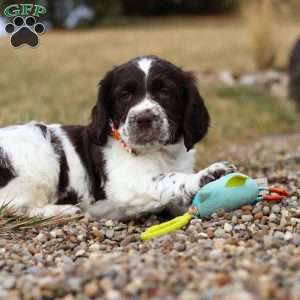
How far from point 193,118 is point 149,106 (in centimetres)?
48

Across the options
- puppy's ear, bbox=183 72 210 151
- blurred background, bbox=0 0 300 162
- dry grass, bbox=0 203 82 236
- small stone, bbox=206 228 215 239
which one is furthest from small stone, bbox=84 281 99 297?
blurred background, bbox=0 0 300 162

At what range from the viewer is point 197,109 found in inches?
177

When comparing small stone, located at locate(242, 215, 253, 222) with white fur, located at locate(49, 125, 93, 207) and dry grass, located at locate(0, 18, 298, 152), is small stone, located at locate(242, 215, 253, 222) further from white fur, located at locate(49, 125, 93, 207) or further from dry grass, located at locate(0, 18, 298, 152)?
dry grass, located at locate(0, 18, 298, 152)

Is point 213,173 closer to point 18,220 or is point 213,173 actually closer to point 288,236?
point 288,236

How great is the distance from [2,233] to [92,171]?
846 mm

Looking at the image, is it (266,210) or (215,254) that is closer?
(215,254)

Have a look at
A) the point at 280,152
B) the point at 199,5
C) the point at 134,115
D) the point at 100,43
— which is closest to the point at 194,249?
the point at 134,115

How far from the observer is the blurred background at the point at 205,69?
9784 millimetres

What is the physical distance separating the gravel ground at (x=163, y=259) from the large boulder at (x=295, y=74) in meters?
8.45

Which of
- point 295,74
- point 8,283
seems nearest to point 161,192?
point 8,283

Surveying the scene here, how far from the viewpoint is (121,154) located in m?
4.39

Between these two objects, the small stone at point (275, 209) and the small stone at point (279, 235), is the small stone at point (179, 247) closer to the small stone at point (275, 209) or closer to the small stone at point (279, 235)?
the small stone at point (279, 235)

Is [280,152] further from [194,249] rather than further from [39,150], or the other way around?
[194,249]

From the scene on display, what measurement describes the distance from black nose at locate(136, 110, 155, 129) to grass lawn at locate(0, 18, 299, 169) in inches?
123
